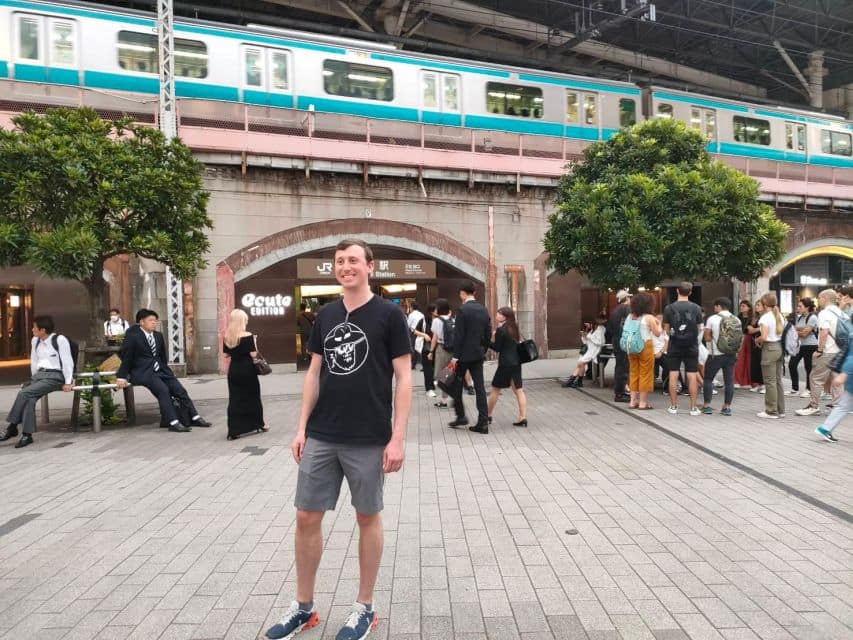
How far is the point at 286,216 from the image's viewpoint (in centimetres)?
1584

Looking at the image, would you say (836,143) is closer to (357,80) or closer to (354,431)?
(357,80)

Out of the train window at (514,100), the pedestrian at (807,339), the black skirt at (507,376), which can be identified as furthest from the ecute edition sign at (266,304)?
the pedestrian at (807,339)

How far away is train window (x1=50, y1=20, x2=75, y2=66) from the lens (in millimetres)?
12773

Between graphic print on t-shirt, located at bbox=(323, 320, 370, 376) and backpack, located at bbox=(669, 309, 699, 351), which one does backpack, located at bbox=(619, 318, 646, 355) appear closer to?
backpack, located at bbox=(669, 309, 699, 351)

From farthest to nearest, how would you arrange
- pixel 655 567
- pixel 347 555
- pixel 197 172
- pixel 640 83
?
1. pixel 640 83
2. pixel 197 172
3. pixel 347 555
4. pixel 655 567

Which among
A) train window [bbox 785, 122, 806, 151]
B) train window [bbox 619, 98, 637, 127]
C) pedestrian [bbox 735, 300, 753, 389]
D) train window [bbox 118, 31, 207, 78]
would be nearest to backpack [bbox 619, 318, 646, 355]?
pedestrian [bbox 735, 300, 753, 389]

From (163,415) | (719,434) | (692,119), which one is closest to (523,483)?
(719,434)

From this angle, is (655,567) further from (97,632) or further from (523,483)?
(97,632)

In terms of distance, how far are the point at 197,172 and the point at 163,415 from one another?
3.75 m

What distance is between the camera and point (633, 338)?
8906 mm

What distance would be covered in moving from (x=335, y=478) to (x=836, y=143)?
26.1 metres

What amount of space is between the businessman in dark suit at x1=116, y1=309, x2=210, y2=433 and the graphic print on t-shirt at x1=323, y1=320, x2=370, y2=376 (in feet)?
20.0

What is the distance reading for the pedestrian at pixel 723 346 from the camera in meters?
8.48

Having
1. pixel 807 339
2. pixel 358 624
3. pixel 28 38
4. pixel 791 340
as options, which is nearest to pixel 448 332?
pixel 791 340
